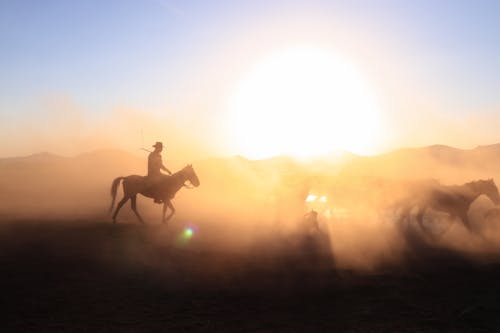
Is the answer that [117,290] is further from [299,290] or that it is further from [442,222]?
[442,222]

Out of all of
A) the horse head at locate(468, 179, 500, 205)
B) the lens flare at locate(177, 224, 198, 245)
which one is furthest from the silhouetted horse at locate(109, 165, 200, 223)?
the horse head at locate(468, 179, 500, 205)

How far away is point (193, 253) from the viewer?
16.9m

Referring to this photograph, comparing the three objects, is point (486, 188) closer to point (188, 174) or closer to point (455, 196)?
point (455, 196)

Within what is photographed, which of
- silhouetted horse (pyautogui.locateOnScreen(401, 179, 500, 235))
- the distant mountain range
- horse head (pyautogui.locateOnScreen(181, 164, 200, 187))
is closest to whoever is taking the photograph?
horse head (pyautogui.locateOnScreen(181, 164, 200, 187))

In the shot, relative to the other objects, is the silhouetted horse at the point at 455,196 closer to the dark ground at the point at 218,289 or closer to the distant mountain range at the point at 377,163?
the dark ground at the point at 218,289

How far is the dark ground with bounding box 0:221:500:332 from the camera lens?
10.2m

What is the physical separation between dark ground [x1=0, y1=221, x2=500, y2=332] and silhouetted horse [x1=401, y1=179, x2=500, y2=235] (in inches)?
159

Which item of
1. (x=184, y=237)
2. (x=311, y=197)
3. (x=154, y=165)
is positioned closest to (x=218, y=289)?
(x=184, y=237)

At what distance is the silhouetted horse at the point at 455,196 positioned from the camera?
21.5 metres

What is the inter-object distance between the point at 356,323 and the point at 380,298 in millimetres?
2225

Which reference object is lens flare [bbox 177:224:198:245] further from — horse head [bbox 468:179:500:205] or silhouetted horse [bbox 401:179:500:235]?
horse head [bbox 468:179:500:205]

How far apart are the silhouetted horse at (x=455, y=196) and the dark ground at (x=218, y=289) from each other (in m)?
4.03

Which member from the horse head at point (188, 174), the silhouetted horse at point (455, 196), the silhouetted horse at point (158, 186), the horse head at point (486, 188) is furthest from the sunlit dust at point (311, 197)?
the silhouetted horse at point (158, 186)

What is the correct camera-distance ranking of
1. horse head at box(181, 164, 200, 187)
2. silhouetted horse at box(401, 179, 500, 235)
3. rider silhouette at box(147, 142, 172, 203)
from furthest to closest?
silhouetted horse at box(401, 179, 500, 235) < horse head at box(181, 164, 200, 187) < rider silhouette at box(147, 142, 172, 203)
